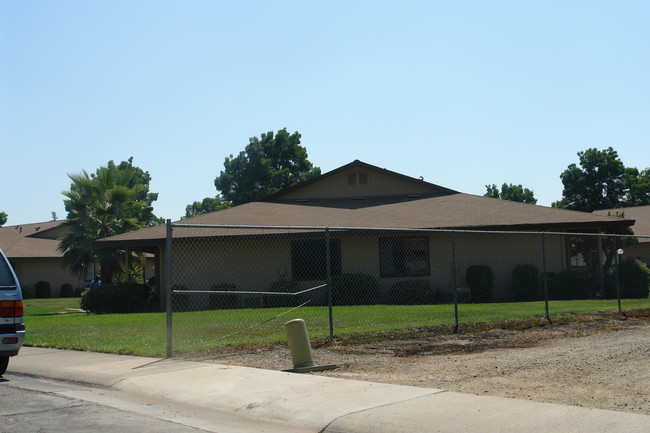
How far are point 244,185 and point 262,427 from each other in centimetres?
5580

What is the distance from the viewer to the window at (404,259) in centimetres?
2467

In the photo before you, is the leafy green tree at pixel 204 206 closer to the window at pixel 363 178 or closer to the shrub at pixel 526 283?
the window at pixel 363 178

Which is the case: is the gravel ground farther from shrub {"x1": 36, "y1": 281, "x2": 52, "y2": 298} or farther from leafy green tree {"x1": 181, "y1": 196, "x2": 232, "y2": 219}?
leafy green tree {"x1": 181, "y1": 196, "x2": 232, "y2": 219}

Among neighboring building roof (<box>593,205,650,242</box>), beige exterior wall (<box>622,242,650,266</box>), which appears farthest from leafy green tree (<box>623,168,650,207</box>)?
beige exterior wall (<box>622,242,650,266</box>)

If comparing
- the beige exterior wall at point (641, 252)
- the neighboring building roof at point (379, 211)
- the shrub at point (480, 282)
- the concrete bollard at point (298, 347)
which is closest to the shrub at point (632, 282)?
the neighboring building roof at point (379, 211)

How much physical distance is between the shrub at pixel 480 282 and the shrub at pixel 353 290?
329 cm

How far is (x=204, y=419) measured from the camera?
24.5 feet

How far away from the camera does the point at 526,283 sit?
24406 millimetres

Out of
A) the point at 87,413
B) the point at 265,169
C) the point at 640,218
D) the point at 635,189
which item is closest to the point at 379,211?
the point at 640,218

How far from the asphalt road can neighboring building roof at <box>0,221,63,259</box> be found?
33.1 metres

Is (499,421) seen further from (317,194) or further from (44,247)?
(44,247)

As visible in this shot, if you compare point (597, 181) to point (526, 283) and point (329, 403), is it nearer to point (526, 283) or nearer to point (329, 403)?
point (526, 283)

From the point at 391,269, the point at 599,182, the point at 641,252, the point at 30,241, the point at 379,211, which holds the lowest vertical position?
the point at 391,269

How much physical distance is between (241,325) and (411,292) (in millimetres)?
8822
